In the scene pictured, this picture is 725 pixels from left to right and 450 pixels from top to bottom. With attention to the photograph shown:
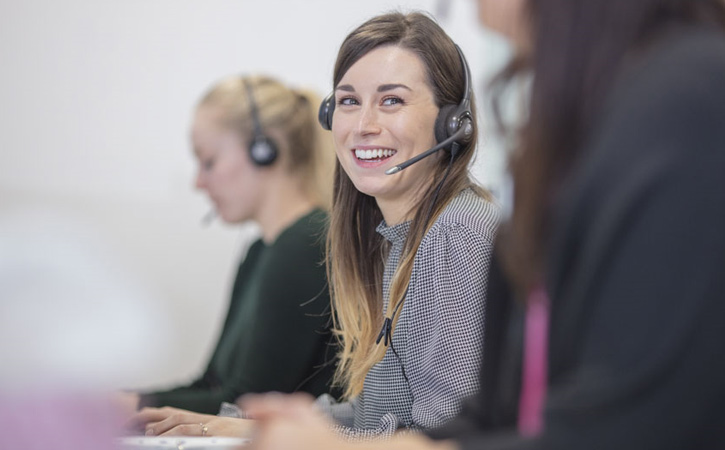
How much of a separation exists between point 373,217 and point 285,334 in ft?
1.16

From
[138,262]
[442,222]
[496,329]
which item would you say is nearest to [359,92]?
[442,222]

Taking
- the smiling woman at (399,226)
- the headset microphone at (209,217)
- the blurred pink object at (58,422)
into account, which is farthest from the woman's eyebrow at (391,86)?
the headset microphone at (209,217)

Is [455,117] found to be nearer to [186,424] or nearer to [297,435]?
[186,424]

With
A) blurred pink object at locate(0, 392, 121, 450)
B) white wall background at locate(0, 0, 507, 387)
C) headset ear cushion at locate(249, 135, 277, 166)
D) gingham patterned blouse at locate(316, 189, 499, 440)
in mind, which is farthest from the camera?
white wall background at locate(0, 0, 507, 387)

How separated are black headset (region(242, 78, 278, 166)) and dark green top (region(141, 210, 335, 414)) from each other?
252 millimetres

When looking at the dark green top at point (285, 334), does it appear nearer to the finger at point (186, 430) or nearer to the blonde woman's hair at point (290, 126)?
the blonde woman's hair at point (290, 126)

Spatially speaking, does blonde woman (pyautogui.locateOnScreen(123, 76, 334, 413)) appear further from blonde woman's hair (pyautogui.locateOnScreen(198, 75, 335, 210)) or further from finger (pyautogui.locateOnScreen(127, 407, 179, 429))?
finger (pyautogui.locateOnScreen(127, 407, 179, 429))

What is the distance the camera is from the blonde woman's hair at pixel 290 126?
6.62 ft

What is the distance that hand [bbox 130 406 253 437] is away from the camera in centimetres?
119

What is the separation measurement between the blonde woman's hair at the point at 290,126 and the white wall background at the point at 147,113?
41 cm

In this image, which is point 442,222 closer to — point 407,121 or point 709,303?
point 407,121

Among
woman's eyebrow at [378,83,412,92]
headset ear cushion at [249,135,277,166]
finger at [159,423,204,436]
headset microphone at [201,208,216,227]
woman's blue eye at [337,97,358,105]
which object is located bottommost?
finger at [159,423,204,436]

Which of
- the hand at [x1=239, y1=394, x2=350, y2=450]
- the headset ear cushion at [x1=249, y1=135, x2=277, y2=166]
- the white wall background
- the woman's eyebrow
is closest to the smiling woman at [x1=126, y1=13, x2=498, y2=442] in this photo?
the woman's eyebrow

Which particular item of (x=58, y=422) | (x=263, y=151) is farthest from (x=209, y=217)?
(x=58, y=422)
